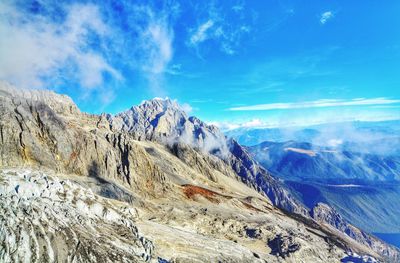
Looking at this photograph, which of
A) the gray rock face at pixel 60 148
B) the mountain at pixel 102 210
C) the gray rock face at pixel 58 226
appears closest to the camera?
the gray rock face at pixel 58 226

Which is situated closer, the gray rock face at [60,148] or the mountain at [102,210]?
the mountain at [102,210]

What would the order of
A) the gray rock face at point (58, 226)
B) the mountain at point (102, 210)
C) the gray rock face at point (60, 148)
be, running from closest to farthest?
the gray rock face at point (58, 226) < the mountain at point (102, 210) < the gray rock face at point (60, 148)

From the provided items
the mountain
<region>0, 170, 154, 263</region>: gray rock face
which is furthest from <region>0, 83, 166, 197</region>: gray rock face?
<region>0, 170, 154, 263</region>: gray rock face

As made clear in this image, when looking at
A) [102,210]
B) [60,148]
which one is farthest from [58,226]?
[60,148]

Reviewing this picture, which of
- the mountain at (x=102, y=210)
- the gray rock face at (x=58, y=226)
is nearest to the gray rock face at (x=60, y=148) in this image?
the mountain at (x=102, y=210)

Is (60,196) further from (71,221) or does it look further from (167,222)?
(167,222)

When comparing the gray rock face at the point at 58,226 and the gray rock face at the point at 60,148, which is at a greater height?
the gray rock face at the point at 60,148

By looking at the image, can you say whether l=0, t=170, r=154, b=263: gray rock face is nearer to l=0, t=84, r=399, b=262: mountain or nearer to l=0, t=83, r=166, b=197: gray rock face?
l=0, t=84, r=399, b=262: mountain

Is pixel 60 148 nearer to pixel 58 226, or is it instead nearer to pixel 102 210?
pixel 102 210

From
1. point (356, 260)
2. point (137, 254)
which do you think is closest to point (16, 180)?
point (137, 254)

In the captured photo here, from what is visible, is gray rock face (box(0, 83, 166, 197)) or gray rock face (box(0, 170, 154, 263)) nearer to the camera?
gray rock face (box(0, 170, 154, 263))

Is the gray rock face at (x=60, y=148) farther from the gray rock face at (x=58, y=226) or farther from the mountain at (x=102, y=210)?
the gray rock face at (x=58, y=226)
